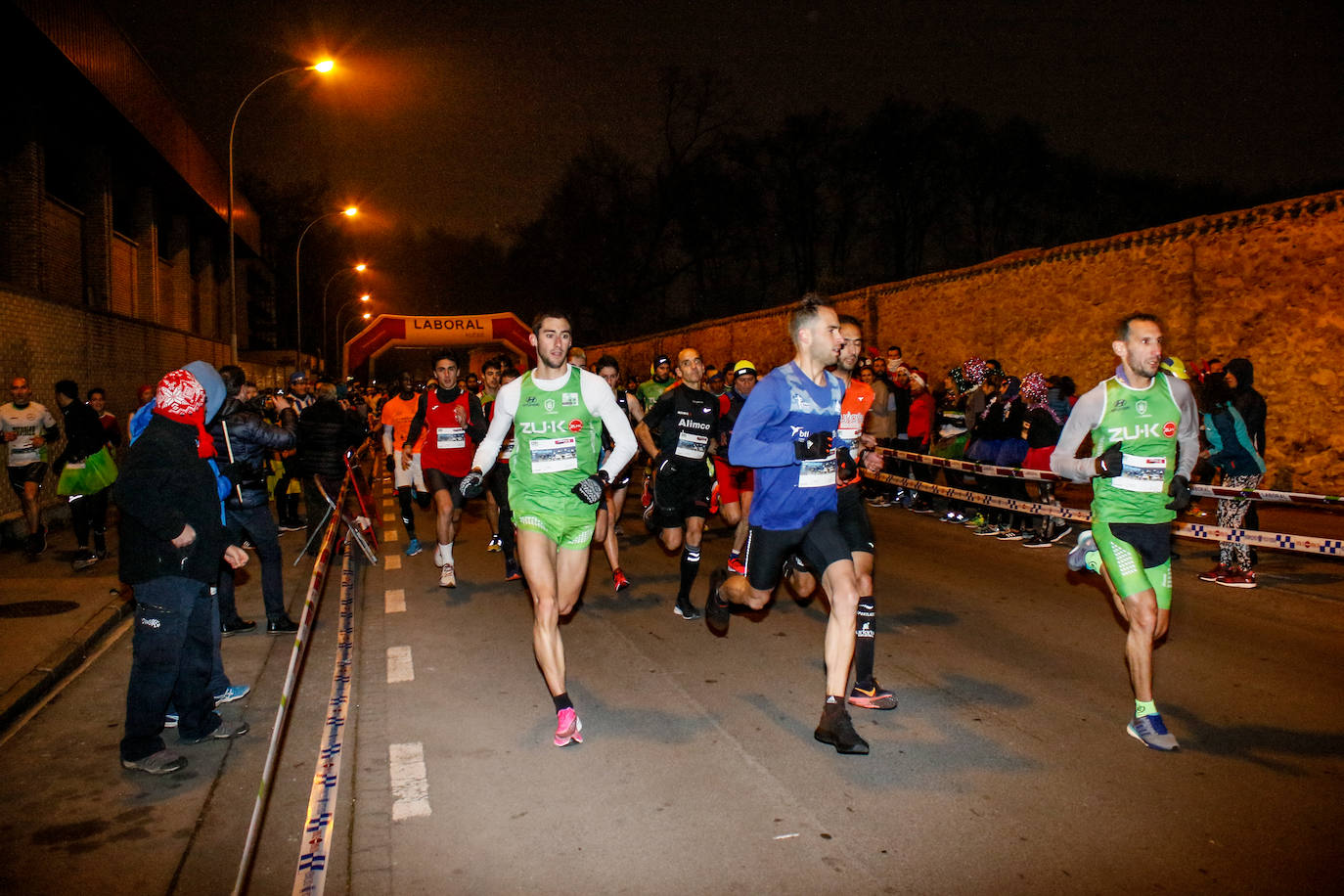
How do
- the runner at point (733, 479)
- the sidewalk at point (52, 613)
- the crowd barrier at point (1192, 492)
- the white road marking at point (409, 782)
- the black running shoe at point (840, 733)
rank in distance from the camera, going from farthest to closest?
1. the runner at point (733, 479)
2. the crowd barrier at point (1192, 492)
3. the sidewalk at point (52, 613)
4. the black running shoe at point (840, 733)
5. the white road marking at point (409, 782)

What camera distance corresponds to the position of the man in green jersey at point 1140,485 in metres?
4.79

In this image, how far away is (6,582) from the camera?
929 cm

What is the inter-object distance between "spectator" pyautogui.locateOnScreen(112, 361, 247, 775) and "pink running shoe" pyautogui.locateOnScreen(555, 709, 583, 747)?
186cm

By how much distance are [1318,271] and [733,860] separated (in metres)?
13.3

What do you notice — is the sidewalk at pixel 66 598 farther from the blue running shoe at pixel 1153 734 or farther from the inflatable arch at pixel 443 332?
the inflatable arch at pixel 443 332

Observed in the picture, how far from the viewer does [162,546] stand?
4.78 meters

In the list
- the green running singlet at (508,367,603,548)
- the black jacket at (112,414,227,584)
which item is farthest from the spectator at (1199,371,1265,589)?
the black jacket at (112,414,227,584)

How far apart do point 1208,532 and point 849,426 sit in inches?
203

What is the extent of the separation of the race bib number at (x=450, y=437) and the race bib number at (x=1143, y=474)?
623 centimetres

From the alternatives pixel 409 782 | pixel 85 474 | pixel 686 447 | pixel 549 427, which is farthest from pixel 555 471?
pixel 85 474

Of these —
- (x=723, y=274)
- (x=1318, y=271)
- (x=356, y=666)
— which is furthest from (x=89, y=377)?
(x=723, y=274)

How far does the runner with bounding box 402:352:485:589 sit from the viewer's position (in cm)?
931

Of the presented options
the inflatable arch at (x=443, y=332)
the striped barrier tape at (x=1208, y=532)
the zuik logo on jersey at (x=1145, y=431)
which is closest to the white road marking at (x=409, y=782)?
the striped barrier tape at (x=1208, y=532)

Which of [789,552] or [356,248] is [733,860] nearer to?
[789,552]
